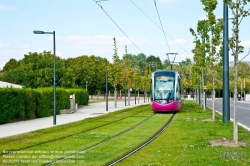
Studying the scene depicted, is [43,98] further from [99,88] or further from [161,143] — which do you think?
[99,88]

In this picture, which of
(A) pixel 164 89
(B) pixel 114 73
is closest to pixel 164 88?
(A) pixel 164 89

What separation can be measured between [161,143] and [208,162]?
424 centimetres

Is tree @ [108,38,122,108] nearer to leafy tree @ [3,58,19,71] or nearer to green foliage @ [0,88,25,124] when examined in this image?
green foliage @ [0,88,25,124]

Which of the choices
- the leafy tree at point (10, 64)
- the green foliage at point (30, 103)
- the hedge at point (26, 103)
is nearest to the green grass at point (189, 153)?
the hedge at point (26, 103)

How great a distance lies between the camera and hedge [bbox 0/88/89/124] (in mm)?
26664

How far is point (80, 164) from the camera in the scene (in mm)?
10344

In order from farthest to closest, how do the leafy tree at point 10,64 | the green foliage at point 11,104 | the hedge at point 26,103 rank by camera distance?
the leafy tree at point 10,64 → the hedge at point 26,103 → the green foliage at point 11,104

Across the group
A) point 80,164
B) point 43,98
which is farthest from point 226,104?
point 43,98

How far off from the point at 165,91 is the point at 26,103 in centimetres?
1088

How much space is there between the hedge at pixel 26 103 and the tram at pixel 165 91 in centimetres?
912

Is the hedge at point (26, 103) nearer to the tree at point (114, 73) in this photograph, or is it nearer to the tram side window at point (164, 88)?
the tram side window at point (164, 88)

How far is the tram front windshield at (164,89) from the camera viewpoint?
32.7 meters

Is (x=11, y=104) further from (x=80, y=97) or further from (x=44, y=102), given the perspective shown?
(x=80, y=97)

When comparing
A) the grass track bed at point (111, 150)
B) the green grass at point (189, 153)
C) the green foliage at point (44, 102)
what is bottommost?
the grass track bed at point (111, 150)
